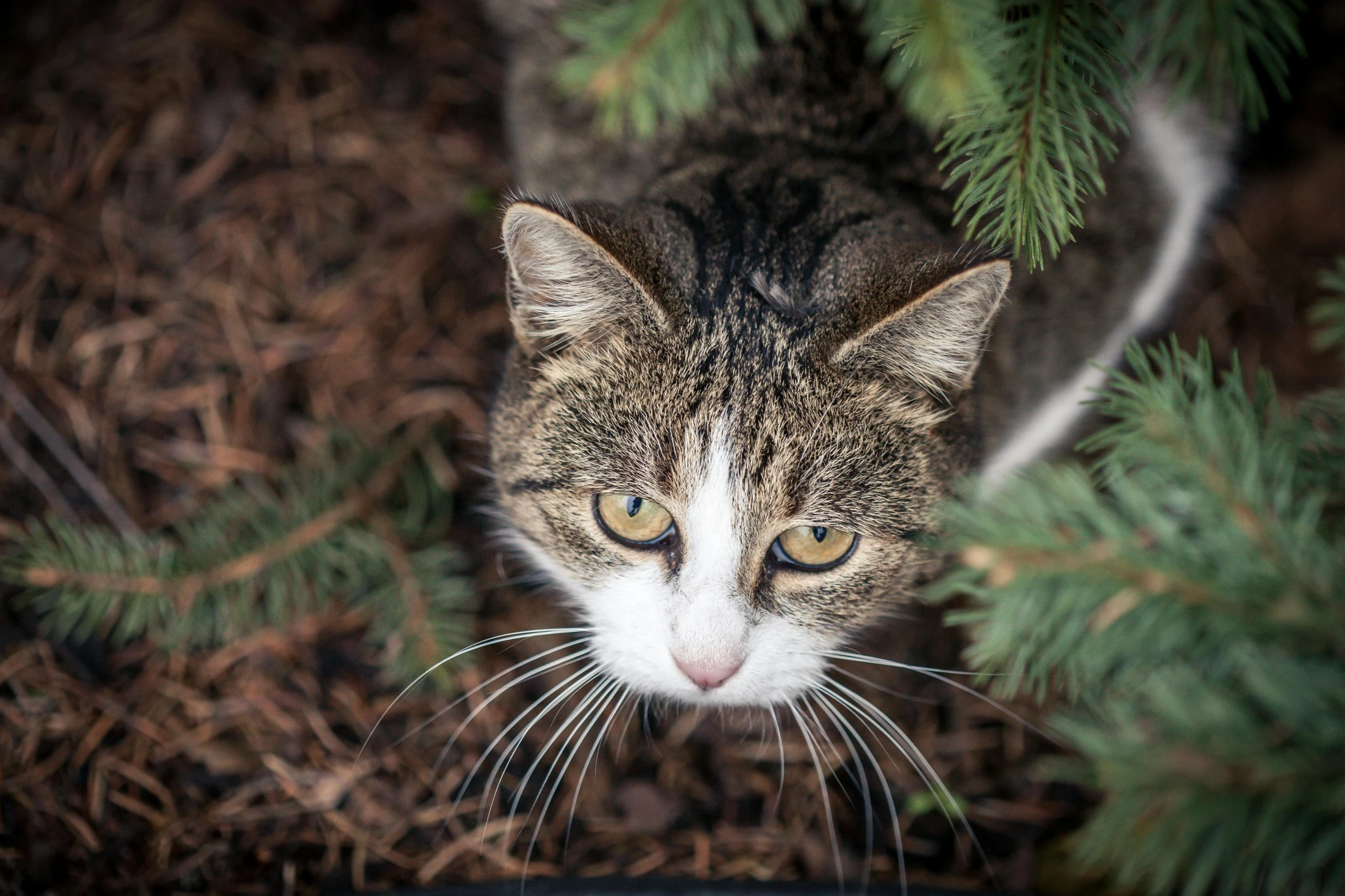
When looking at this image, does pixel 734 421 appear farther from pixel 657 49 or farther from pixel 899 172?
pixel 899 172

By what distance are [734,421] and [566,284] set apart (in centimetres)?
36

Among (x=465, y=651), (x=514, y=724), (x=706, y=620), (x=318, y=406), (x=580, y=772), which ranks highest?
(x=318, y=406)

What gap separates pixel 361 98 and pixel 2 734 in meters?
1.80

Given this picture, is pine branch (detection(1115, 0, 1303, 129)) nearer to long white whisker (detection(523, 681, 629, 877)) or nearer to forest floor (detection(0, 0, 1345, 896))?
long white whisker (detection(523, 681, 629, 877))

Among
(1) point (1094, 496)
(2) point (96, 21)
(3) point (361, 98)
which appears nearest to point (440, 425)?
(3) point (361, 98)

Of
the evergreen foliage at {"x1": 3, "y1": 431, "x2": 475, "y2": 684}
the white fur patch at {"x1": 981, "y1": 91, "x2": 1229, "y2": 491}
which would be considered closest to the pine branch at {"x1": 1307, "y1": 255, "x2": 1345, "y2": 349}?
the white fur patch at {"x1": 981, "y1": 91, "x2": 1229, "y2": 491}

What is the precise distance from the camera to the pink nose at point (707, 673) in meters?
1.37

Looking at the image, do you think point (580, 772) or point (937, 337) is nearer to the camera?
point (937, 337)

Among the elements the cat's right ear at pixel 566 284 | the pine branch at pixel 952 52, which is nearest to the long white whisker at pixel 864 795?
the cat's right ear at pixel 566 284

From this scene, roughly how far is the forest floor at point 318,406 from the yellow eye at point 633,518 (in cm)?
42

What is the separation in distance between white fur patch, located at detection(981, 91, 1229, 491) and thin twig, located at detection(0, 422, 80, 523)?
7.26 feet

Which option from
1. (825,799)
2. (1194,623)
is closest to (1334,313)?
(1194,623)

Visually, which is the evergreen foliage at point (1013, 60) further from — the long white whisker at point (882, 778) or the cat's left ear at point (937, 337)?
the long white whisker at point (882, 778)

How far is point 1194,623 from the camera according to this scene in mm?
838
